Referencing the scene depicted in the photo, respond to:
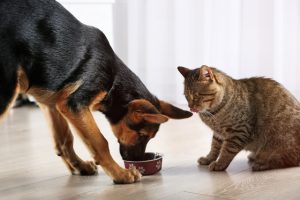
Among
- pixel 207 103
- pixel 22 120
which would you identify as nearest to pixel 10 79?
pixel 207 103

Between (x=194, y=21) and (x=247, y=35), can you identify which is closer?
(x=247, y=35)

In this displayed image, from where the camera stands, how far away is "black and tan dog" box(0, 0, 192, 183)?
195 cm

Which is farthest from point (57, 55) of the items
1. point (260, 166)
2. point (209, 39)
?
point (209, 39)

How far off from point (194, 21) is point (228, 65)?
45cm

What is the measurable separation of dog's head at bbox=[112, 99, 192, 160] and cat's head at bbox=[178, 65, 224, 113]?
0.46 feet

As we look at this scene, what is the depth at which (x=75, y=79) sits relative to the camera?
2.03 metres

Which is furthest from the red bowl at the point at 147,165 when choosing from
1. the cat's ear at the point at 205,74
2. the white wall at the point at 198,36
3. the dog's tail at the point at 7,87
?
the white wall at the point at 198,36

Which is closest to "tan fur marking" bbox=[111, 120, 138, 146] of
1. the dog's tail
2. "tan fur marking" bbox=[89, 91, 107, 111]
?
"tan fur marking" bbox=[89, 91, 107, 111]

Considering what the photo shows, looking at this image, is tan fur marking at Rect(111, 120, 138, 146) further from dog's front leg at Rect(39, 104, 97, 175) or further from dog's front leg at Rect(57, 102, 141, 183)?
dog's front leg at Rect(39, 104, 97, 175)

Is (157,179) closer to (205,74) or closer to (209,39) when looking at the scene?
(205,74)

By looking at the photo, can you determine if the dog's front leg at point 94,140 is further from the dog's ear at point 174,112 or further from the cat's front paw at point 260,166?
the cat's front paw at point 260,166

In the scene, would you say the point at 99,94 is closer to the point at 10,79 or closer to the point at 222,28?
the point at 10,79

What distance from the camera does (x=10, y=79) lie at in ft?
6.32

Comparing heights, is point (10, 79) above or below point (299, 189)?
above
